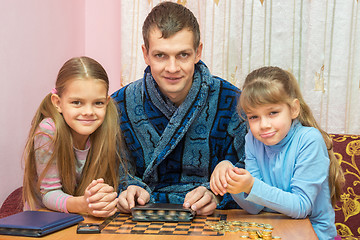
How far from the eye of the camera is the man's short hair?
172 cm

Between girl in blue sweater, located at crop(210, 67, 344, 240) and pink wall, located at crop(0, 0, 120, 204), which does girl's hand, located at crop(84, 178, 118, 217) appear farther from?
pink wall, located at crop(0, 0, 120, 204)

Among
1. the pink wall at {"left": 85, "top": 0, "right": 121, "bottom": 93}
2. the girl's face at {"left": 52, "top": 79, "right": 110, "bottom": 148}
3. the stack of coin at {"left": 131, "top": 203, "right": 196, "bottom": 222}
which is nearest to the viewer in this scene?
the stack of coin at {"left": 131, "top": 203, "right": 196, "bottom": 222}

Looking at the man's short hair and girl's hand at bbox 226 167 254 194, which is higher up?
the man's short hair

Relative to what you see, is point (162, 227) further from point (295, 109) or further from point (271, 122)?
point (295, 109)

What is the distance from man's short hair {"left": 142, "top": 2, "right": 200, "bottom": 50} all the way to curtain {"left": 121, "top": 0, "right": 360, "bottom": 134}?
39.0 inches

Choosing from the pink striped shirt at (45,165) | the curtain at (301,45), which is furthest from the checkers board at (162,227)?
the curtain at (301,45)

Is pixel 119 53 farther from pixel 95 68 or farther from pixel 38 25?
pixel 95 68

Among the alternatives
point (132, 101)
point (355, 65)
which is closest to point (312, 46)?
point (355, 65)

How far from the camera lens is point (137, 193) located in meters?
1.57

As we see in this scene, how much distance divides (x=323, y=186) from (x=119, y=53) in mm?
1899

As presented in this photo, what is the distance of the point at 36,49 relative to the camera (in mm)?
2510

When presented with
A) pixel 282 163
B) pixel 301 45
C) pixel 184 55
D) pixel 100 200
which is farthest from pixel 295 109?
pixel 301 45

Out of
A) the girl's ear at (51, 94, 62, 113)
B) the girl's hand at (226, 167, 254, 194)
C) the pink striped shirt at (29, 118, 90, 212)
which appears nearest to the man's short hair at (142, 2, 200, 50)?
the girl's ear at (51, 94, 62, 113)

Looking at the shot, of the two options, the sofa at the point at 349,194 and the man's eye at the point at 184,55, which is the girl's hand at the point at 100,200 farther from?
the sofa at the point at 349,194
